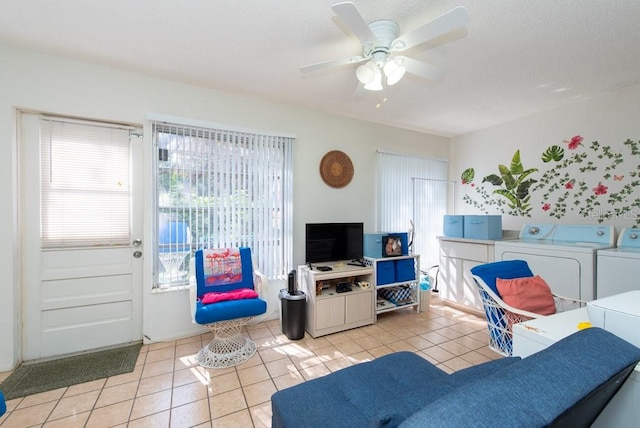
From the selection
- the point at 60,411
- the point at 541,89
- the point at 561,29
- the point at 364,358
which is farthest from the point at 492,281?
the point at 60,411

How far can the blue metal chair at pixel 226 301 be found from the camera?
222 cm

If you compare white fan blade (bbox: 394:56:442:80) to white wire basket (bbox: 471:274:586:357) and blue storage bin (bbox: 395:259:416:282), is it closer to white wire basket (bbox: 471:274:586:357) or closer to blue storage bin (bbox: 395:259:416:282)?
white wire basket (bbox: 471:274:586:357)

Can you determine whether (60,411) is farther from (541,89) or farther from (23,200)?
(541,89)

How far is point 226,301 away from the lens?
235 centimetres

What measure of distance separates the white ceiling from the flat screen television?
56.9 inches

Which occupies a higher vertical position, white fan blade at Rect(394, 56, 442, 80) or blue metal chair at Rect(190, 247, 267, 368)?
white fan blade at Rect(394, 56, 442, 80)

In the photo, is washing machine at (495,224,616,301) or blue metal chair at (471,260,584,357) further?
washing machine at (495,224,616,301)

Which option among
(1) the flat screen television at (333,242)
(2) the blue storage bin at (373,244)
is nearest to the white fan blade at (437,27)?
(1) the flat screen television at (333,242)

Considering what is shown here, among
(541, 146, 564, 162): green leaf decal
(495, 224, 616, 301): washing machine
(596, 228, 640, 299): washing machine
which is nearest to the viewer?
(596, 228, 640, 299): washing machine

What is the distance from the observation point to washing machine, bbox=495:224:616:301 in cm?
245

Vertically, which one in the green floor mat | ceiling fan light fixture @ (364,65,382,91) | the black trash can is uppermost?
ceiling fan light fixture @ (364,65,382,91)

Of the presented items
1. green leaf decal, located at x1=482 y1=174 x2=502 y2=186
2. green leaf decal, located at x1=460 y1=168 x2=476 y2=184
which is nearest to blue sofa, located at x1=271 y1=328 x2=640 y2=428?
green leaf decal, located at x1=482 y1=174 x2=502 y2=186

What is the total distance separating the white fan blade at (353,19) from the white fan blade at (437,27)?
0.62 ft

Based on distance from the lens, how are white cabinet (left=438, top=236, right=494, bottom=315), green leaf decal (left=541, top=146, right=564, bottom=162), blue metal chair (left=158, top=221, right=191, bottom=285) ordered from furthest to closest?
1. white cabinet (left=438, top=236, right=494, bottom=315)
2. green leaf decal (left=541, top=146, right=564, bottom=162)
3. blue metal chair (left=158, top=221, right=191, bottom=285)
